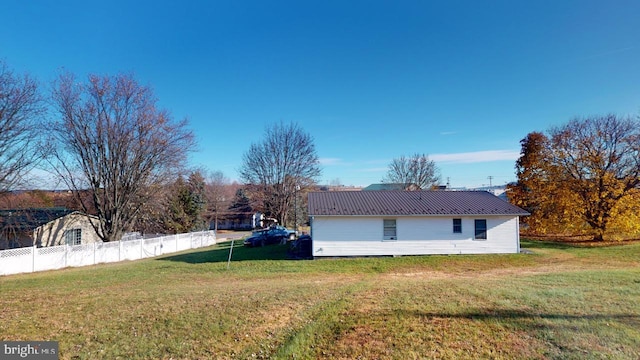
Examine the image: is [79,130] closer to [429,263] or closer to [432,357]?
[429,263]

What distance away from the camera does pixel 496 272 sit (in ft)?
42.2

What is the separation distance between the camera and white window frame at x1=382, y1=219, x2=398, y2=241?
16.7 m

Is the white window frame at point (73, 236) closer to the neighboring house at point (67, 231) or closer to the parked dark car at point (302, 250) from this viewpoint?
the neighboring house at point (67, 231)

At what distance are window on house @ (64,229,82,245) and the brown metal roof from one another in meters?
21.7

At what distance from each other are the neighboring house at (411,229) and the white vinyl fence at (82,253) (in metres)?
14.5

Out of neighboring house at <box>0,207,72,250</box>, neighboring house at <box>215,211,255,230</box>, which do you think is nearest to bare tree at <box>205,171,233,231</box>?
neighboring house at <box>215,211,255,230</box>

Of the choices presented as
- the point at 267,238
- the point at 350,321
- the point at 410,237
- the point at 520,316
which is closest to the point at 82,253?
the point at 267,238

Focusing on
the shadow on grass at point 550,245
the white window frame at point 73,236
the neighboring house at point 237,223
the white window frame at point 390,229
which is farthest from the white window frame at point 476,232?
the neighboring house at point 237,223

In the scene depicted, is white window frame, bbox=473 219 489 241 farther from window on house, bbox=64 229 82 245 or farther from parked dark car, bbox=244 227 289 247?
window on house, bbox=64 229 82 245

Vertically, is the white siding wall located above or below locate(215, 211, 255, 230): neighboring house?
above

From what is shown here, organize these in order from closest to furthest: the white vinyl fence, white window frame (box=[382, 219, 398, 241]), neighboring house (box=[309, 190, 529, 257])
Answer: the white vinyl fence, neighboring house (box=[309, 190, 529, 257]), white window frame (box=[382, 219, 398, 241])

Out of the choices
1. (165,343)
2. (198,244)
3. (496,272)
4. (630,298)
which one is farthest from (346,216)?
(198,244)

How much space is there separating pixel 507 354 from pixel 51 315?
8.90 metres

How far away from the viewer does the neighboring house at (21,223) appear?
20359mm
